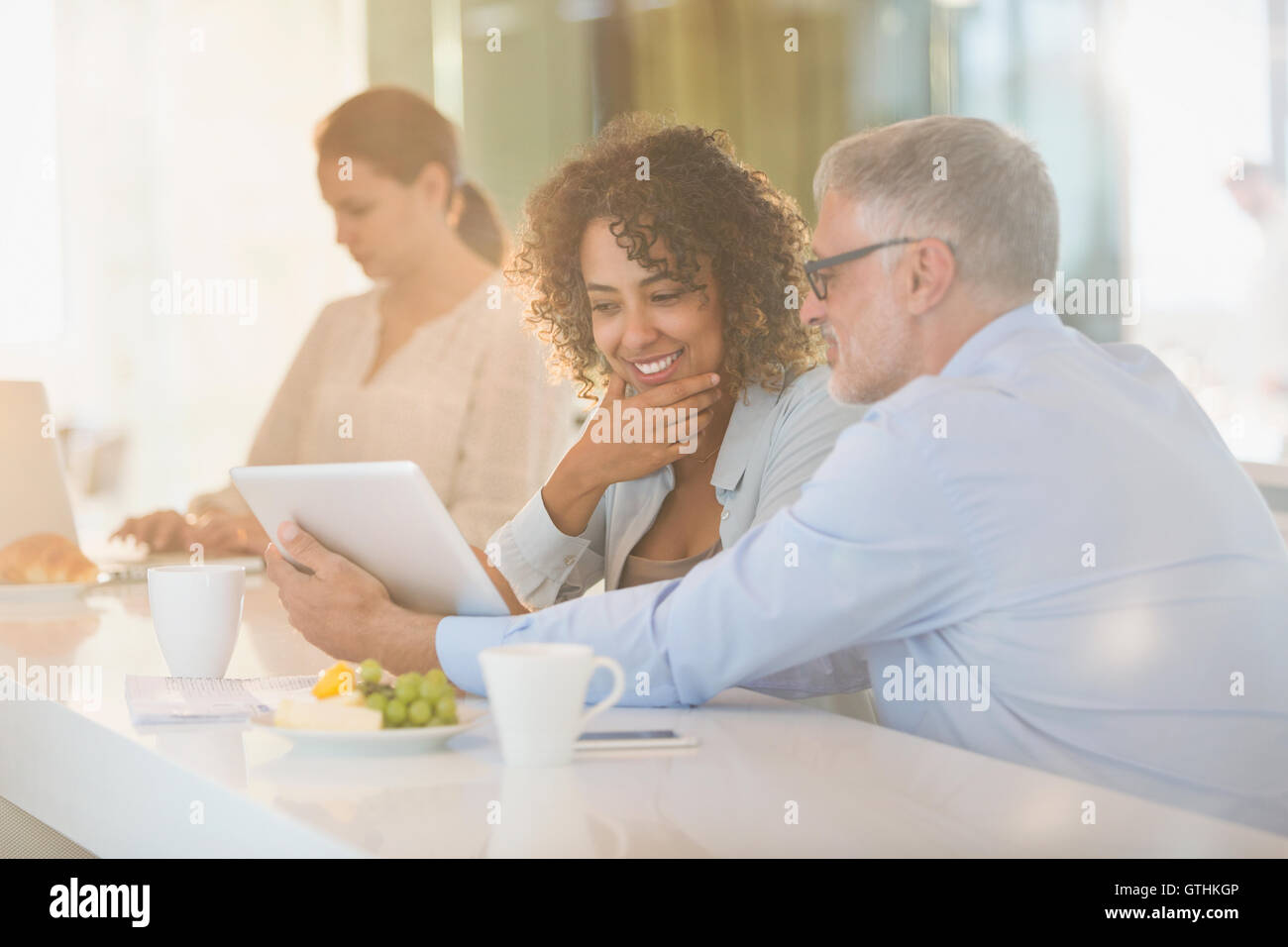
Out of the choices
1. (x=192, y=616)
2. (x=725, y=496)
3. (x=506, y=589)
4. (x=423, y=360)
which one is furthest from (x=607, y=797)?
(x=423, y=360)

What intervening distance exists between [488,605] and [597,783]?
378mm

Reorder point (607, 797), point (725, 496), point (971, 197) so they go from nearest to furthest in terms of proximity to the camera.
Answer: point (607, 797) → point (971, 197) → point (725, 496)

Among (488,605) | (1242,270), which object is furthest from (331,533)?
(1242,270)

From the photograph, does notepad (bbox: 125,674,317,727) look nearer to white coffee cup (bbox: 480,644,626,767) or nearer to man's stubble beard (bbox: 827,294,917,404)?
white coffee cup (bbox: 480,644,626,767)

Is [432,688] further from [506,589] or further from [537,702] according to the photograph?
[506,589]

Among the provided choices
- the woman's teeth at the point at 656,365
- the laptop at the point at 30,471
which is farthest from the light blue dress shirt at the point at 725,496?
the laptop at the point at 30,471

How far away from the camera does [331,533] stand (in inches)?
46.9

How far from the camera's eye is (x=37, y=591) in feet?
6.07

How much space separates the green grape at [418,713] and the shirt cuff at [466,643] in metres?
0.18

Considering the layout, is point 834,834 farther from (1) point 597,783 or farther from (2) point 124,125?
(2) point 124,125

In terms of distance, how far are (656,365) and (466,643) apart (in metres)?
0.66

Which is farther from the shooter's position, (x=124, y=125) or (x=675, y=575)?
(x=124, y=125)

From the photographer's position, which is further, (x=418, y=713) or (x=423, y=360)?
(x=423, y=360)

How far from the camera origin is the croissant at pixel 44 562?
186cm
